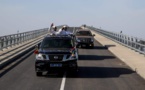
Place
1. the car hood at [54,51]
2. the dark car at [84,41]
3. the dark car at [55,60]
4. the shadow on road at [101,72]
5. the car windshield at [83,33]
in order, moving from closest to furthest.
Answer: the dark car at [55,60] < the car hood at [54,51] < the shadow on road at [101,72] < the dark car at [84,41] < the car windshield at [83,33]

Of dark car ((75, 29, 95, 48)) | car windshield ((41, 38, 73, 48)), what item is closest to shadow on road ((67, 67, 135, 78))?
car windshield ((41, 38, 73, 48))

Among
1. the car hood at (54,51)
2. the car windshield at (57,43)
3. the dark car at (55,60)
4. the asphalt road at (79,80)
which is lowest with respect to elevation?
the asphalt road at (79,80)

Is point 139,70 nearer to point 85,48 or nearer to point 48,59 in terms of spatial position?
point 48,59

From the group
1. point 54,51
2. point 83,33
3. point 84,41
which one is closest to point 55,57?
point 54,51

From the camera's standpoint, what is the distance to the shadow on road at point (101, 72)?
16030 mm

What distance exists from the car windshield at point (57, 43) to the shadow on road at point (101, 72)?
1.41 m

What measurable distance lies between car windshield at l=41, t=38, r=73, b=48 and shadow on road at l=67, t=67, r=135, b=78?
4.63 feet

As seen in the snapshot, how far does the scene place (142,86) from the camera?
44.0 feet

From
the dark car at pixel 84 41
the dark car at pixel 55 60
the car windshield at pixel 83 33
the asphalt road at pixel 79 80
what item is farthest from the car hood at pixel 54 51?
the car windshield at pixel 83 33

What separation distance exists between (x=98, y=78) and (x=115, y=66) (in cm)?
460

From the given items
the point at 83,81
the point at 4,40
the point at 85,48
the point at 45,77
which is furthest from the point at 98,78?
the point at 85,48

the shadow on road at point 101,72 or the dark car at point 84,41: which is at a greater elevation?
the dark car at point 84,41

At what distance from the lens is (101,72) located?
17250mm

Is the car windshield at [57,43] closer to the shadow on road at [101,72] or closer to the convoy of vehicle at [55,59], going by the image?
the convoy of vehicle at [55,59]
